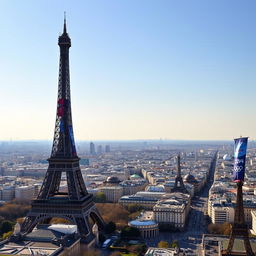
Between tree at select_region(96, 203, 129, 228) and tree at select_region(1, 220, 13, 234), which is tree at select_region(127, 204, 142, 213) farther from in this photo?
tree at select_region(1, 220, 13, 234)

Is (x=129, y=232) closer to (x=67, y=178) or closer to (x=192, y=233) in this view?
(x=67, y=178)

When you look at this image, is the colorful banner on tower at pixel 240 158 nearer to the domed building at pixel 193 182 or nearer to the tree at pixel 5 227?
the tree at pixel 5 227

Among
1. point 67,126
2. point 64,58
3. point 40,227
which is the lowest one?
point 40,227

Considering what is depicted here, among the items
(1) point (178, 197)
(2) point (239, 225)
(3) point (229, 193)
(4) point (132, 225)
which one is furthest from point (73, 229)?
(3) point (229, 193)

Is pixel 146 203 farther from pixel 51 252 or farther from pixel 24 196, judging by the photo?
pixel 51 252

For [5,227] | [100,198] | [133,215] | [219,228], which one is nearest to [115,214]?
[133,215]

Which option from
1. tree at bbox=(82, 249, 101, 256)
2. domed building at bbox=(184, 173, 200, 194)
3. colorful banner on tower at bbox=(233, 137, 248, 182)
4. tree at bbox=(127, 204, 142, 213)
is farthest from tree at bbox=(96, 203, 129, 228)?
domed building at bbox=(184, 173, 200, 194)
